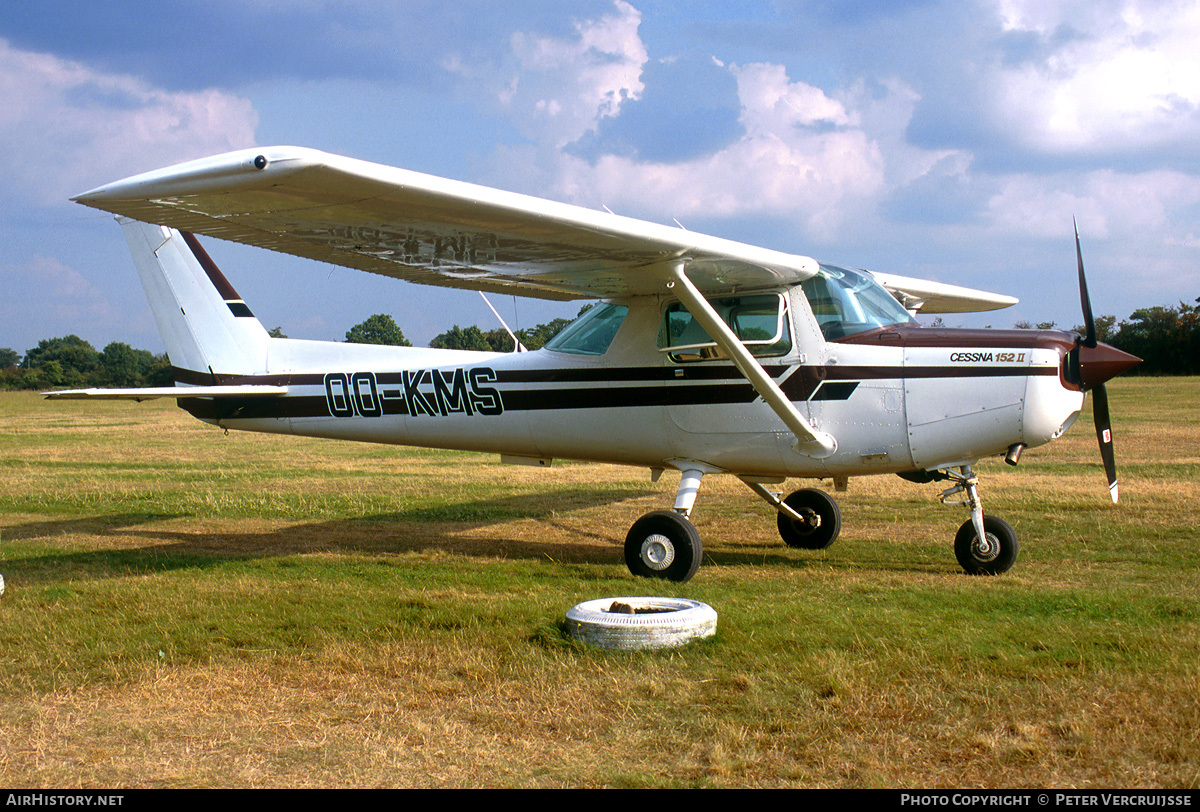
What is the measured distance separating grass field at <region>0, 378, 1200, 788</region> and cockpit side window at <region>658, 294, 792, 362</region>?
181cm

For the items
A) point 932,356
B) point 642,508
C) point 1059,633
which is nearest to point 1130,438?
point 642,508

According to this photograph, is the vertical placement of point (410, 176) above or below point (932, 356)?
above

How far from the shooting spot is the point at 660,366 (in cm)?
809

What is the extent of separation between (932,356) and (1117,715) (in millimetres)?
3778

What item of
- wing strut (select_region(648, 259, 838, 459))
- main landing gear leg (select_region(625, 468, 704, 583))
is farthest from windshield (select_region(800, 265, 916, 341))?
main landing gear leg (select_region(625, 468, 704, 583))

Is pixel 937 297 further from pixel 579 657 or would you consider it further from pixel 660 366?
pixel 579 657

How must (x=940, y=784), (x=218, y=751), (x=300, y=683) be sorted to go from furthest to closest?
A: 1. (x=300, y=683)
2. (x=218, y=751)
3. (x=940, y=784)

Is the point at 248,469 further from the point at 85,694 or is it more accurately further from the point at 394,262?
the point at 85,694

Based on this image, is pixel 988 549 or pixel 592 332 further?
pixel 592 332

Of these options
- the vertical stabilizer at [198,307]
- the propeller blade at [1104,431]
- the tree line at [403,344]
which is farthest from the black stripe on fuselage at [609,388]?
the tree line at [403,344]

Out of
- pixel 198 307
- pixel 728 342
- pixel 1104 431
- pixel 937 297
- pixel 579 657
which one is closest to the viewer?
pixel 579 657

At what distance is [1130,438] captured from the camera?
61.5 ft

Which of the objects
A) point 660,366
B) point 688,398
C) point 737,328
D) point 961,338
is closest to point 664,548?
point 688,398

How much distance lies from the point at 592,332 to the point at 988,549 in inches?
148
